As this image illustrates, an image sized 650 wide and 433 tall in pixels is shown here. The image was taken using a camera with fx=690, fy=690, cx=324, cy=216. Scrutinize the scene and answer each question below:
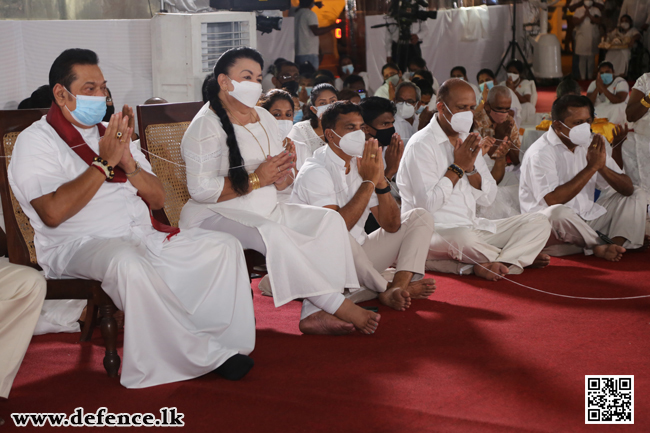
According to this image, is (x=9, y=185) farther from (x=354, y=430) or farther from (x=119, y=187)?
(x=354, y=430)

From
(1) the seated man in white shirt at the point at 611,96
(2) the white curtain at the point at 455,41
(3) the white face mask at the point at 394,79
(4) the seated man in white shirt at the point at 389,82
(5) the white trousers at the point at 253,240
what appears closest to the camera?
(5) the white trousers at the point at 253,240

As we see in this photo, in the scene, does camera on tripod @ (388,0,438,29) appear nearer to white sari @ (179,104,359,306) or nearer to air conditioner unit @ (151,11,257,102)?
air conditioner unit @ (151,11,257,102)

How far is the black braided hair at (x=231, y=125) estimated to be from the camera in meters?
3.18

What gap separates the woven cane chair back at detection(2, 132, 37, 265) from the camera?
9.93ft

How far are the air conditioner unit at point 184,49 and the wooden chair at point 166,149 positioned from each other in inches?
80.0

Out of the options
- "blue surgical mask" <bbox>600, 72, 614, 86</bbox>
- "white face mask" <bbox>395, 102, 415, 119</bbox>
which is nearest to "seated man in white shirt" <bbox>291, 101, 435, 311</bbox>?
"white face mask" <bbox>395, 102, 415, 119</bbox>

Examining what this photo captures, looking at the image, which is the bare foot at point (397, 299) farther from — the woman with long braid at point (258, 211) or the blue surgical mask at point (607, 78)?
the blue surgical mask at point (607, 78)

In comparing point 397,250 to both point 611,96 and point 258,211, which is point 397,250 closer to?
point 258,211

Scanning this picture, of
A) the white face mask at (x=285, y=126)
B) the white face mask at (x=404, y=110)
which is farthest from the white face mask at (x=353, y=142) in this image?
the white face mask at (x=404, y=110)

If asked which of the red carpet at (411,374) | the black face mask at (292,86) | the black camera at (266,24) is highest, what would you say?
the black camera at (266,24)

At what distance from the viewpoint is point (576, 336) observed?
10.2 ft

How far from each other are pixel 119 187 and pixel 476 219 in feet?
7.65

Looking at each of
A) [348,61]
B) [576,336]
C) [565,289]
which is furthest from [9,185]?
[348,61]

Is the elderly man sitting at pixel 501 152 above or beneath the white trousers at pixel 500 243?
above
